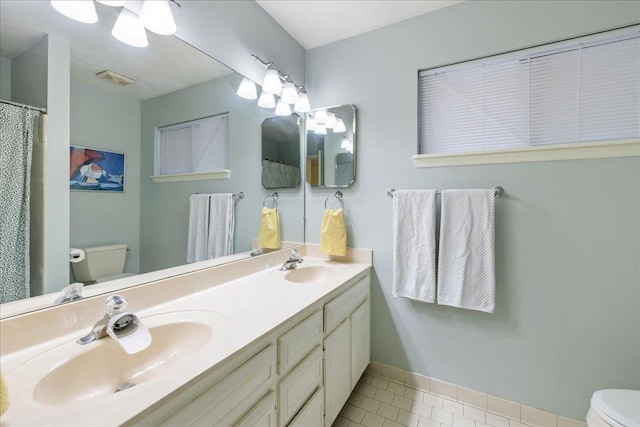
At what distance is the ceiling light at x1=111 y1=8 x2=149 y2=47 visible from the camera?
39.5 inches

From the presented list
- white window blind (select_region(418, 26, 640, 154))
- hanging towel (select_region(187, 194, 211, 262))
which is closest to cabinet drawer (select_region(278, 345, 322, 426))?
hanging towel (select_region(187, 194, 211, 262))

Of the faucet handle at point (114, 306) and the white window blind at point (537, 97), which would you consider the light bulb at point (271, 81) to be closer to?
the white window blind at point (537, 97)

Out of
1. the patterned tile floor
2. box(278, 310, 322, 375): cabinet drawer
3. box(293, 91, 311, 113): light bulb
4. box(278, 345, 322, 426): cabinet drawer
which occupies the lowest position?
the patterned tile floor

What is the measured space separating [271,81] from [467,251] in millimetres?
1589

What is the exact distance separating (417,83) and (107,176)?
5.75 ft

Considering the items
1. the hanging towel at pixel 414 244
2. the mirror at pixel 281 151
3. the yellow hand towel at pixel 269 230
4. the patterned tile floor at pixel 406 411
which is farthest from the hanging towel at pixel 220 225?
the patterned tile floor at pixel 406 411

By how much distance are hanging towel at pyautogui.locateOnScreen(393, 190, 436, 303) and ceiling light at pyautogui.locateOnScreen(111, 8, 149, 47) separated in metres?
1.48

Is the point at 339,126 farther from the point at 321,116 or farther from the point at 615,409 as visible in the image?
the point at 615,409

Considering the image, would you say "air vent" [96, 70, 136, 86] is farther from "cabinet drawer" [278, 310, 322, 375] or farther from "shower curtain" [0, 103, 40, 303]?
"cabinet drawer" [278, 310, 322, 375]

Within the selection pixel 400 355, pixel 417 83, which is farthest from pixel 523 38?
pixel 400 355

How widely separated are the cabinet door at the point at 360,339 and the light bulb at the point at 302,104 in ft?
4.74

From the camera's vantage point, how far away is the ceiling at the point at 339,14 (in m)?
1.59

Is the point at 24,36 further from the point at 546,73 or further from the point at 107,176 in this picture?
the point at 546,73

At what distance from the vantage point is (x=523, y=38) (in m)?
1.44
